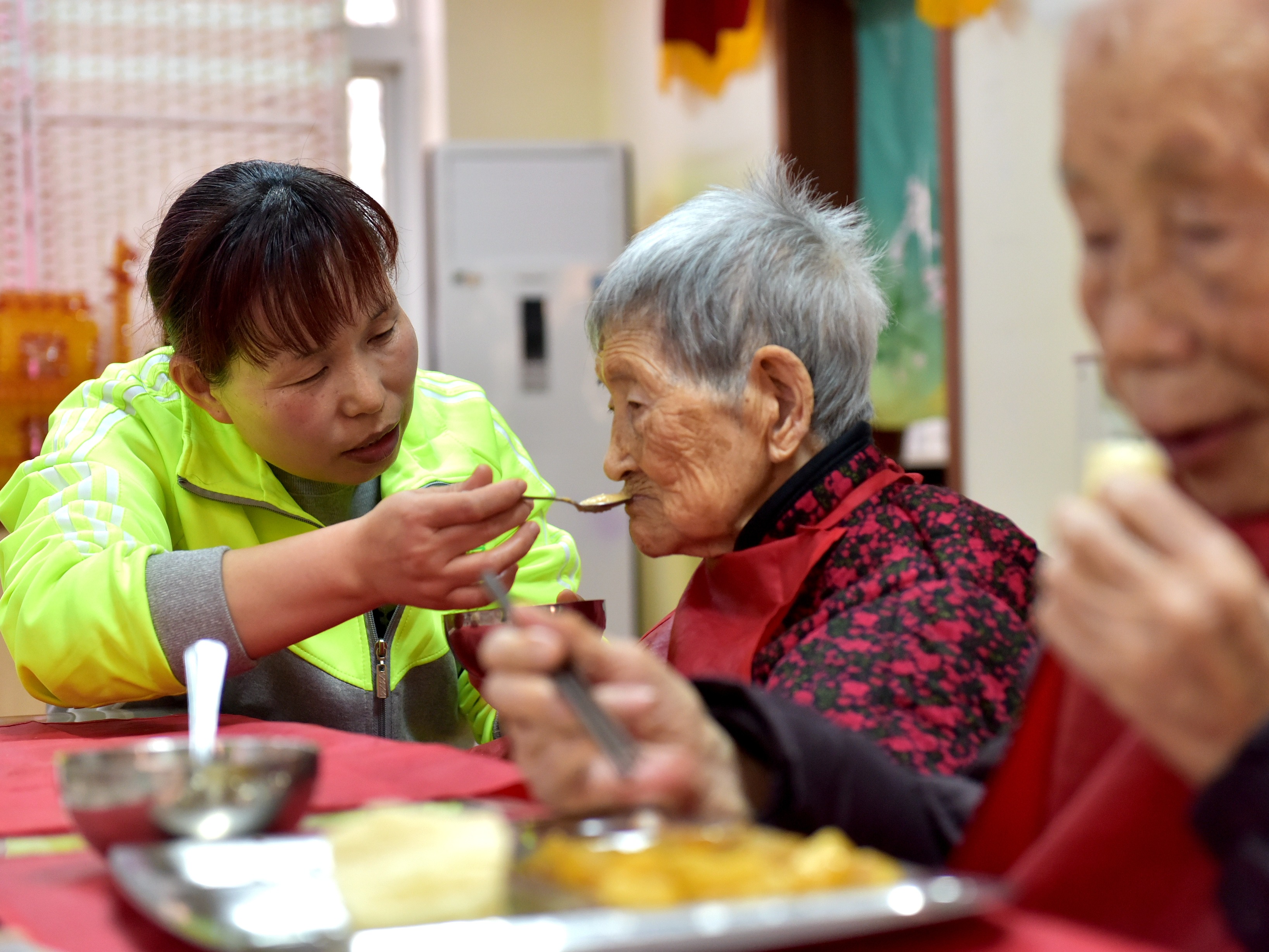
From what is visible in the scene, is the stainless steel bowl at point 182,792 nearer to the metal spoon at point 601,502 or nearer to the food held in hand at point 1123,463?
the food held in hand at point 1123,463

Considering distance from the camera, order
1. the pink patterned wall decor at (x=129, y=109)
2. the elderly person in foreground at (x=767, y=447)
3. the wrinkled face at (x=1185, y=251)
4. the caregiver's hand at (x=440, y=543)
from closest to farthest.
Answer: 1. the wrinkled face at (x=1185, y=251)
2. the elderly person in foreground at (x=767, y=447)
3. the caregiver's hand at (x=440, y=543)
4. the pink patterned wall decor at (x=129, y=109)

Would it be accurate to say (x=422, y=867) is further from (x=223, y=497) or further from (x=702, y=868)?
(x=223, y=497)

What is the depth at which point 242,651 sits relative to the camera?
1306 millimetres

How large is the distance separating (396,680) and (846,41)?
3.39 meters

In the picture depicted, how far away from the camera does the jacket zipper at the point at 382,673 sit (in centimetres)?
154

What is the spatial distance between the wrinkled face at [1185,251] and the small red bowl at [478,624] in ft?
2.06

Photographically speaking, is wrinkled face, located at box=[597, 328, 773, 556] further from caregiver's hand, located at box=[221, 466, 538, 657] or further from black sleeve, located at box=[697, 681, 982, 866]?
black sleeve, located at box=[697, 681, 982, 866]

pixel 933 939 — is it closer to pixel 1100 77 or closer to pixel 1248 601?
pixel 1248 601

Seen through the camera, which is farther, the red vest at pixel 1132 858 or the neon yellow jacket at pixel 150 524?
the neon yellow jacket at pixel 150 524

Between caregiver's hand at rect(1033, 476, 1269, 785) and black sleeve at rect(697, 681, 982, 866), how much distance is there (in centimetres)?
23

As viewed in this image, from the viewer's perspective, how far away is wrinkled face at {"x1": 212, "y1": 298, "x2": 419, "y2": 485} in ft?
4.94

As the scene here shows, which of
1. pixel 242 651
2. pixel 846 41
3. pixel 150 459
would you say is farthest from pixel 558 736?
pixel 846 41

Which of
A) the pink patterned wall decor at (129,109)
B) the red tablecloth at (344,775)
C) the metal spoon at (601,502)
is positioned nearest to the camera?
the red tablecloth at (344,775)

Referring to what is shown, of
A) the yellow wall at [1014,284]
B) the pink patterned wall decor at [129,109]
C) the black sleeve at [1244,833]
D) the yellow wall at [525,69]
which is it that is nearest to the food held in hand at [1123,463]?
the black sleeve at [1244,833]
